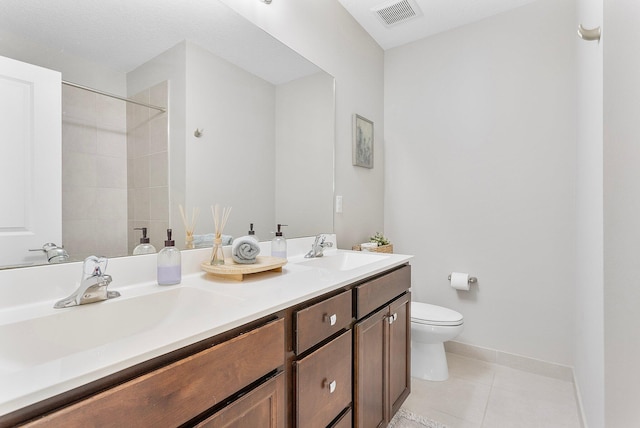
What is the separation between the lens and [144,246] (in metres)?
1.12

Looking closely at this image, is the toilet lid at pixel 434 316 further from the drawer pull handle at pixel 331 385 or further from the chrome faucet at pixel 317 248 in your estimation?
the drawer pull handle at pixel 331 385

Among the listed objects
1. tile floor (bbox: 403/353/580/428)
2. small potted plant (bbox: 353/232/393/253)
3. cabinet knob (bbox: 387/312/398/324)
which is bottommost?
tile floor (bbox: 403/353/580/428)

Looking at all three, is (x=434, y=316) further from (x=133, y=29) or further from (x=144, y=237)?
(x=133, y=29)

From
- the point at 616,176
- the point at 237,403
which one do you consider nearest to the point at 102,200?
the point at 237,403

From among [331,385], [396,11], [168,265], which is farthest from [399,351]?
[396,11]

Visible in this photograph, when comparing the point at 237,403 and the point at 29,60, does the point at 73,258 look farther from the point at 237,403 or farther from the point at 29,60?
the point at 237,403

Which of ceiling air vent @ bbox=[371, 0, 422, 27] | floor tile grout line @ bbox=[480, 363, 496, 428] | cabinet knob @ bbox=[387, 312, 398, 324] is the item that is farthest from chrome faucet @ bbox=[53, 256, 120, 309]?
ceiling air vent @ bbox=[371, 0, 422, 27]

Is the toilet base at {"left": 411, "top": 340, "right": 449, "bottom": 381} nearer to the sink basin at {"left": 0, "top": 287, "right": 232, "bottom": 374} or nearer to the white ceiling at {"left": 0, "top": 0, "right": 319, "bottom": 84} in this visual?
the sink basin at {"left": 0, "top": 287, "right": 232, "bottom": 374}

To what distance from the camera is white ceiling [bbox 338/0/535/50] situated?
2.14m

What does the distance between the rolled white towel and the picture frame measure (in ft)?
4.15

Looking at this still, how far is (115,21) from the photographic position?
1.06 metres

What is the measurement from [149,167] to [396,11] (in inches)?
80.0

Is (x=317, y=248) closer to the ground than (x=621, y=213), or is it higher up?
closer to the ground

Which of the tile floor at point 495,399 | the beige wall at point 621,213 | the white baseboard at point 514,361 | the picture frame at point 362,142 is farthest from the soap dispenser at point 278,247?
the white baseboard at point 514,361
